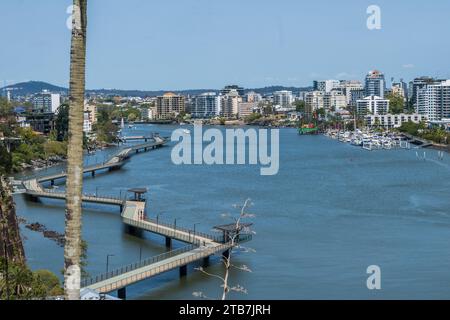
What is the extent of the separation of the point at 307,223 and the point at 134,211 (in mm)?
1785

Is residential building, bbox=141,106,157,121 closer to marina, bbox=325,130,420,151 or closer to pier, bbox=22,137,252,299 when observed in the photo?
marina, bbox=325,130,420,151

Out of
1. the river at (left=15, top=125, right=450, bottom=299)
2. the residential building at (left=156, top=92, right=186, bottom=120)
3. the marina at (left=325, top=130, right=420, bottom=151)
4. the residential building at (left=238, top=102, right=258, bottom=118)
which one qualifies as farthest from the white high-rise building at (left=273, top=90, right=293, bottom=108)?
the river at (left=15, top=125, right=450, bottom=299)

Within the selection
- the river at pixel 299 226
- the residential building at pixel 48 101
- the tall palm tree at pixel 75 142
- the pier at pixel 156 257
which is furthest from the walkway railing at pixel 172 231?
the residential building at pixel 48 101

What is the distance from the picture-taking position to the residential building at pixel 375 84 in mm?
38656

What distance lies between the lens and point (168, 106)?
39.1m

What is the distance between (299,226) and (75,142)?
617cm

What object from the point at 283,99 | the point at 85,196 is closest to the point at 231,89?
the point at 283,99

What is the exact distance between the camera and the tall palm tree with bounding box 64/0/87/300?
133 cm

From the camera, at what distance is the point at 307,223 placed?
758 centimetres

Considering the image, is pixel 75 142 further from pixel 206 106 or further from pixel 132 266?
pixel 206 106

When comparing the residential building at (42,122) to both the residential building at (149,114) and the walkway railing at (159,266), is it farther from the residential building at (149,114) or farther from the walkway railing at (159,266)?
the residential building at (149,114)

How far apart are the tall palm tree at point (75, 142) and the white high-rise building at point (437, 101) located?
27046 millimetres

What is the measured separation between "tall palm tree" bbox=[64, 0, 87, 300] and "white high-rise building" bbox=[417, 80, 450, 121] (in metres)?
27.0
